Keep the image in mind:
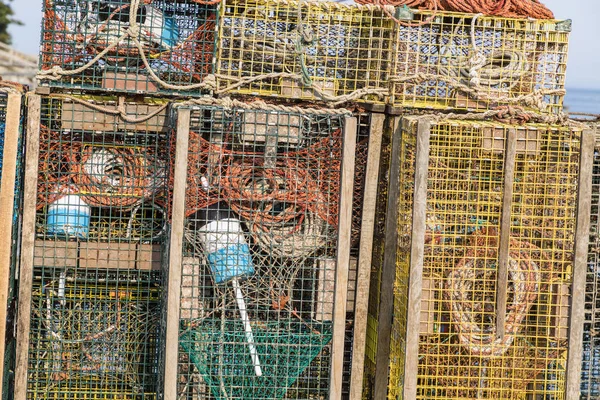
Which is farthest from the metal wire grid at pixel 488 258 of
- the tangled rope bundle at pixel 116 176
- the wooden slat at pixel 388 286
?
the tangled rope bundle at pixel 116 176

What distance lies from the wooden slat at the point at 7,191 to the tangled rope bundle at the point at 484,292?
223cm

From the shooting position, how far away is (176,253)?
15.9 ft

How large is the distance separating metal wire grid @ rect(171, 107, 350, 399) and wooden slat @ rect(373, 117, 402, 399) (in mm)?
328

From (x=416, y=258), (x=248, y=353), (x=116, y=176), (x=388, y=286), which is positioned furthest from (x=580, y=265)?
(x=116, y=176)

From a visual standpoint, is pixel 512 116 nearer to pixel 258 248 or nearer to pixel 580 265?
pixel 580 265

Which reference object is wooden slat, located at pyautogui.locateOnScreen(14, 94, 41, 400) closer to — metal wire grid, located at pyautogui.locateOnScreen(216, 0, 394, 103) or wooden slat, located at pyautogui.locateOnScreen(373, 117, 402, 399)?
metal wire grid, located at pyautogui.locateOnScreen(216, 0, 394, 103)

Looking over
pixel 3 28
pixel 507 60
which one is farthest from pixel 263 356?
pixel 3 28

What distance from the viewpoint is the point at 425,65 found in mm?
5230

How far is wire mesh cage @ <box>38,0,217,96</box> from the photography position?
17.0ft

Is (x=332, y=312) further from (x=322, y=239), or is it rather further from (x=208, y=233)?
(x=208, y=233)

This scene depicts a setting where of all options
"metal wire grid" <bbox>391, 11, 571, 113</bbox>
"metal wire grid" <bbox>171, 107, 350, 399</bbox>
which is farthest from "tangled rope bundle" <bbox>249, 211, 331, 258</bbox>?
"metal wire grid" <bbox>391, 11, 571, 113</bbox>

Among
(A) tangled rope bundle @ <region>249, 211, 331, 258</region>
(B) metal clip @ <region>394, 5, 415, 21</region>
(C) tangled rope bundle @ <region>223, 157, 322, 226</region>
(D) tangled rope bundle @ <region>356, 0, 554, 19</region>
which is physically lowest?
(A) tangled rope bundle @ <region>249, 211, 331, 258</region>

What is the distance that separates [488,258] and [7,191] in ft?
8.01

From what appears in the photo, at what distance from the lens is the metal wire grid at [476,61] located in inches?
Result: 206
